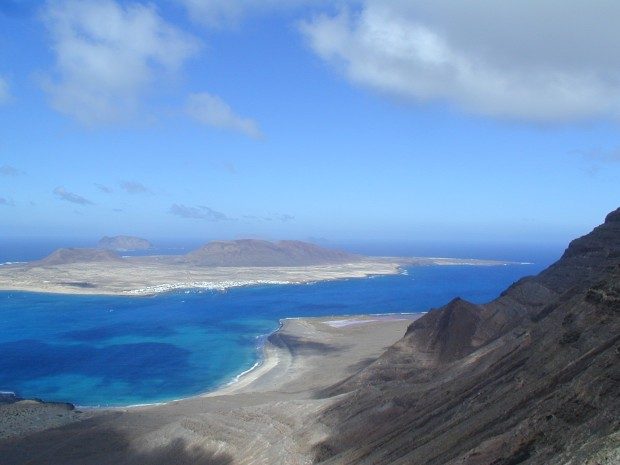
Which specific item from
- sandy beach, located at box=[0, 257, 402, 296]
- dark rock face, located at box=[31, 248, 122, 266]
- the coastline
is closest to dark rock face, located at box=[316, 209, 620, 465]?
the coastline

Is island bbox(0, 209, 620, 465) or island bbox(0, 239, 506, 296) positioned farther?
island bbox(0, 239, 506, 296)

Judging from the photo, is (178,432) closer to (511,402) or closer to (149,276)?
(511,402)

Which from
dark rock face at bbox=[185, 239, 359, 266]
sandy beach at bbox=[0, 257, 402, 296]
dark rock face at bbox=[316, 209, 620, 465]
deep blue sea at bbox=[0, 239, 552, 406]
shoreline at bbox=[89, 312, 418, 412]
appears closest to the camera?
dark rock face at bbox=[316, 209, 620, 465]

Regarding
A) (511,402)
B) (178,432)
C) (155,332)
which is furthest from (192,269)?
(511,402)

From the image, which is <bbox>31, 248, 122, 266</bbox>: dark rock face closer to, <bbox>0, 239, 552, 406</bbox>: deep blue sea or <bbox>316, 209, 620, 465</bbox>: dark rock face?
<bbox>0, 239, 552, 406</bbox>: deep blue sea

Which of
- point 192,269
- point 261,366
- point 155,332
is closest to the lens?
point 261,366

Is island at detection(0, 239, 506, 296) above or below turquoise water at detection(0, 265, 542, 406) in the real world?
above

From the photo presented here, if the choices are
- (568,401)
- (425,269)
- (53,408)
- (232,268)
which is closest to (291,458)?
(568,401)

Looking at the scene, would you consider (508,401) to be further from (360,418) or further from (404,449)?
(360,418)
